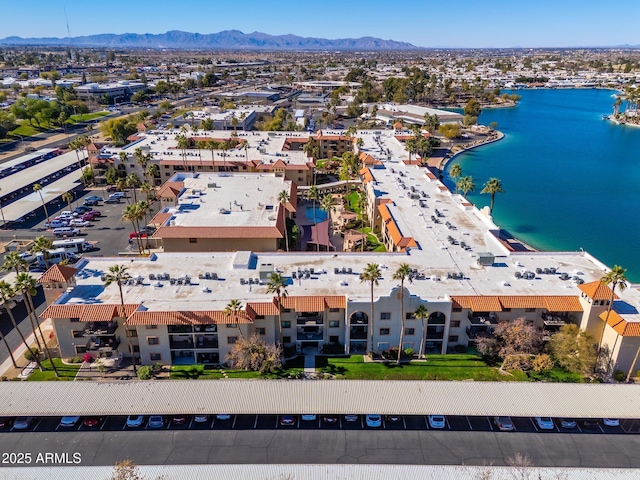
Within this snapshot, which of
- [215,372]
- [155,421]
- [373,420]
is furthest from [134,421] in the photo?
[373,420]

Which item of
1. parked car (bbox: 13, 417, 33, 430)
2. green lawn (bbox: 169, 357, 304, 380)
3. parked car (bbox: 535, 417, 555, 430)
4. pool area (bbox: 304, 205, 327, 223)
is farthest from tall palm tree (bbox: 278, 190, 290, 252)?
parked car (bbox: 535, 417, 555, 430)

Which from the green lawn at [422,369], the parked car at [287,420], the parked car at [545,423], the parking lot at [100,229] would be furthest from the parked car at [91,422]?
the parked car at [545,423]

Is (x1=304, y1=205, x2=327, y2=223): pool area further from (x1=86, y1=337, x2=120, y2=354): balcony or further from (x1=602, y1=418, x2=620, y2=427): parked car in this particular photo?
(x1=602, y1=418, x2=620, y2=427): parked car

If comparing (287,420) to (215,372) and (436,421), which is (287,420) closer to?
(215,372)

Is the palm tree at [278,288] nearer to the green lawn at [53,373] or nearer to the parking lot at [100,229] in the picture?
the green lawn at [53,373]

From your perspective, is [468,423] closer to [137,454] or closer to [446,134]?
[137,454]
